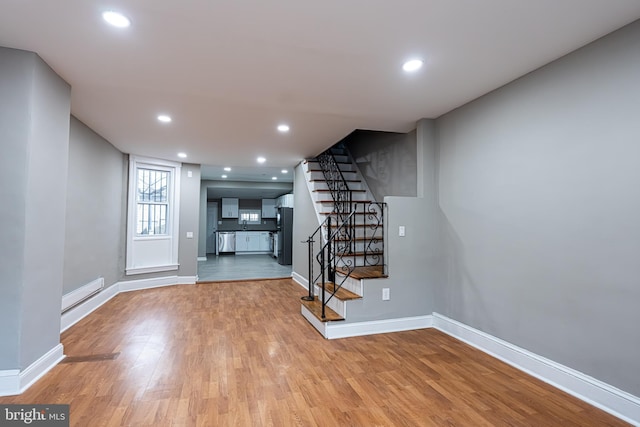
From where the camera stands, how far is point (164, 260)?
6.11 metres

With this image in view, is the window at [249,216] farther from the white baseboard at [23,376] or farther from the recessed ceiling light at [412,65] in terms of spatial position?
the recessed ceiling light at [412,65]

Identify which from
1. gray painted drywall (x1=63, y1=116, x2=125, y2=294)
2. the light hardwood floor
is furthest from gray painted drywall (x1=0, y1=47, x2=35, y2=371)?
gray painted drywall (x1=63, y1=116, x2=125, y2=294)

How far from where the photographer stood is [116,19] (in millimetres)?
1881

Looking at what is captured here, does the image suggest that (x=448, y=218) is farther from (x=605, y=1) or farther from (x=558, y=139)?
(x=605, y=1)

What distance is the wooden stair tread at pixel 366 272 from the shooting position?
11.5ft

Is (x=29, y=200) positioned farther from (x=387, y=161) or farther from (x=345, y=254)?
(x=387, y=161)

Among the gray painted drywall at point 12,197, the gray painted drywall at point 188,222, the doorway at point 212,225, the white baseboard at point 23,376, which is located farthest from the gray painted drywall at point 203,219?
the gray painted drywall at point 12,197

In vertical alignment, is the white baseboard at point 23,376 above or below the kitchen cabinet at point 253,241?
below

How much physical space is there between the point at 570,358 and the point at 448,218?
1635 millimetres

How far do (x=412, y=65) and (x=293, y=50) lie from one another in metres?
0.95

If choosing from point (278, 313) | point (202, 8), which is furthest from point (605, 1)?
point (278, 313)

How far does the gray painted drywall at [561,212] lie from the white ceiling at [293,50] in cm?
28

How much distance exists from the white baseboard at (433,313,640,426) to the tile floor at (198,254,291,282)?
15.4ft

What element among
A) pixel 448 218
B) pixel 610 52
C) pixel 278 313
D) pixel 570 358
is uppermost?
pixel 610 52
